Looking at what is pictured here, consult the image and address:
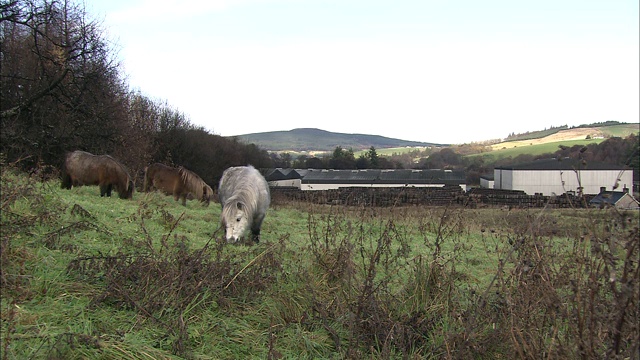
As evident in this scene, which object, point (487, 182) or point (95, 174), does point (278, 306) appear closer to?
point (95, 174)

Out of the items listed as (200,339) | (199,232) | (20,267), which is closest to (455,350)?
(200,339)

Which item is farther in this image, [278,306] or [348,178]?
[348,178]

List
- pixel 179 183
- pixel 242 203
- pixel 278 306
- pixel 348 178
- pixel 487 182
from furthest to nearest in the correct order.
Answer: pixel 487 182 → pixel 348 178 → pixel 179 183 → pixel 242 203 → pixel 278 306

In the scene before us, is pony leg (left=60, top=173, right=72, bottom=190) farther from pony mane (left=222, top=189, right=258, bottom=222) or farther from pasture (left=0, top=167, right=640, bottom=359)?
pasture (left=0, top=167, right=640, bottom=359)

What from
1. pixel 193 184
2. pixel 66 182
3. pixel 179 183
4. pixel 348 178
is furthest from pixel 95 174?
pixel 348 178

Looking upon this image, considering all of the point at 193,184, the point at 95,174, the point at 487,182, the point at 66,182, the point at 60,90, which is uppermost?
the point at 60,90

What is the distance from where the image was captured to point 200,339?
12.4 feet

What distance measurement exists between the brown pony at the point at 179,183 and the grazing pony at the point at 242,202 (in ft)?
15.6

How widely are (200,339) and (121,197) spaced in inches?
386

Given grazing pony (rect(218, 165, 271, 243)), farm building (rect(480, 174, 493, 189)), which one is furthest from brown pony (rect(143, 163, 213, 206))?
farm building (rect(480, 174, 493, 189))

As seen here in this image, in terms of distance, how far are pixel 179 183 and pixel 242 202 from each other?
7795mm

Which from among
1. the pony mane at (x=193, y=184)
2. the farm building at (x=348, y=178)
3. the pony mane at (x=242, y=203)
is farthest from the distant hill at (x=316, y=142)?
the pony mane at (x=242, y=203)

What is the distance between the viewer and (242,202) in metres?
8.01

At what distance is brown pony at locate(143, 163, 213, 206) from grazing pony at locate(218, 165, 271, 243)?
4.77 meters
